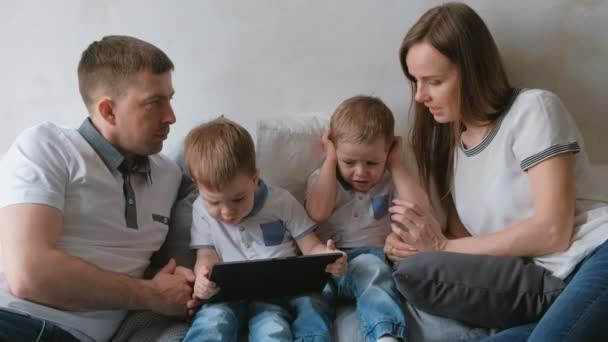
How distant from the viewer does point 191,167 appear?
146 centimetres

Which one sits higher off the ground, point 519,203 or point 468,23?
point 468,23

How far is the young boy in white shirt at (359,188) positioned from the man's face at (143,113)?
0.47 metres

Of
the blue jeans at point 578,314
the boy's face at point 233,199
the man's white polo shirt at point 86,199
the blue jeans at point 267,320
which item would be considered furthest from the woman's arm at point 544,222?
the man's white polo shirt at point 86,199

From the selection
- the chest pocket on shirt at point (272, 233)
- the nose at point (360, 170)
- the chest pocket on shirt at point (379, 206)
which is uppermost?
the nose at point (360, 170)

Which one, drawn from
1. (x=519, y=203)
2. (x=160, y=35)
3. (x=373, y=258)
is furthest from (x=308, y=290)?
(x=160, y=35)

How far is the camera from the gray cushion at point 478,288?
51.6 inches

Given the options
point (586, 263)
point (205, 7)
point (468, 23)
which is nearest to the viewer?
point (586, 263)

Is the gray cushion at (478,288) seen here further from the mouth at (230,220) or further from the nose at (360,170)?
the mouth at (230,220)

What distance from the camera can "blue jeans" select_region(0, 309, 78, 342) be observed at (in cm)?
118

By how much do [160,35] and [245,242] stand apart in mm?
711

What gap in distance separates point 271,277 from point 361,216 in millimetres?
415

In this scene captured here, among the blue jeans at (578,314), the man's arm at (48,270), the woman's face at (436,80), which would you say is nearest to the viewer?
the blue jeans at (578,314)

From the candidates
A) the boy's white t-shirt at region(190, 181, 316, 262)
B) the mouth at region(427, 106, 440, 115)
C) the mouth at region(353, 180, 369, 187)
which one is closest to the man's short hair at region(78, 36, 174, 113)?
the boy's white t-shirt at region(190, 181, 316, 262)

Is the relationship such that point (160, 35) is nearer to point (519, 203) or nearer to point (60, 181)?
point (60, 181)
